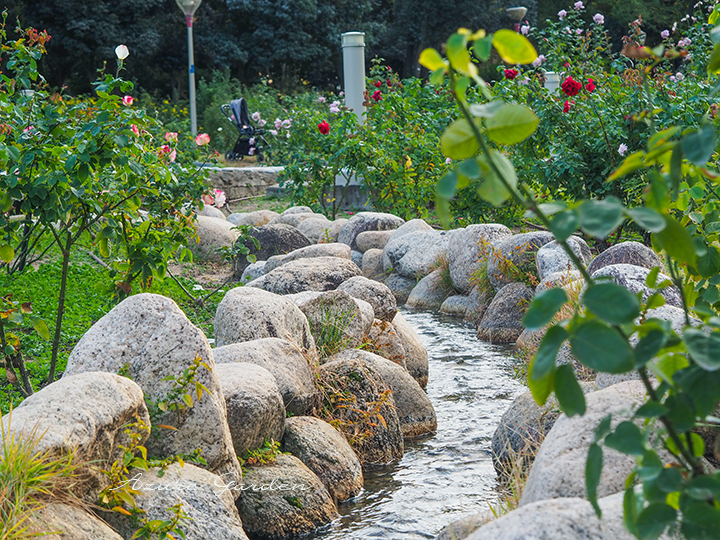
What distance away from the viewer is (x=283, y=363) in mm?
4414

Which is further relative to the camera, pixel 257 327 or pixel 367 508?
pixel 257 327

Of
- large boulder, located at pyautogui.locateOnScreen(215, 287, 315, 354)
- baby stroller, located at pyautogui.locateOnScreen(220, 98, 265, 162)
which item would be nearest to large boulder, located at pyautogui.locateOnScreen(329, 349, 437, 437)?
large boulder, located at pyautogui.locateOnScreen(215, 287, 315, 354)

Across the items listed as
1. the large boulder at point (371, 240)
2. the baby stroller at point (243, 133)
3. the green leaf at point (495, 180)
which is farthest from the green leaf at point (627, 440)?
the baby stroller at point (243, 133)

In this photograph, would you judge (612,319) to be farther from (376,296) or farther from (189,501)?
(376,296)

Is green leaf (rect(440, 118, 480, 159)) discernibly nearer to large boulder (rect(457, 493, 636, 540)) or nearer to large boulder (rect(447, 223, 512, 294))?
large boulder (rect(457, 493, 636, 540))

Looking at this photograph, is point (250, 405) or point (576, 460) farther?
point (250, 405)

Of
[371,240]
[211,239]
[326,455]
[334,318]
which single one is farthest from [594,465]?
[211,239]

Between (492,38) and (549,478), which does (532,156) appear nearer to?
(549,478)

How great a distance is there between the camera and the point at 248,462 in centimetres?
381

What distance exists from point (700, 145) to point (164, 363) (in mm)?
2749

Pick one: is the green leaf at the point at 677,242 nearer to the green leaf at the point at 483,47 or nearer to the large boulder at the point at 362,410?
the green leaf at the point at 483,47

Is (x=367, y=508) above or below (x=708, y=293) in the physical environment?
below

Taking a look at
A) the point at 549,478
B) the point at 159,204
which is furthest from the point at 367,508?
the point at 159,204

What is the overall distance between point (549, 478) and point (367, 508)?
70.9 inches
